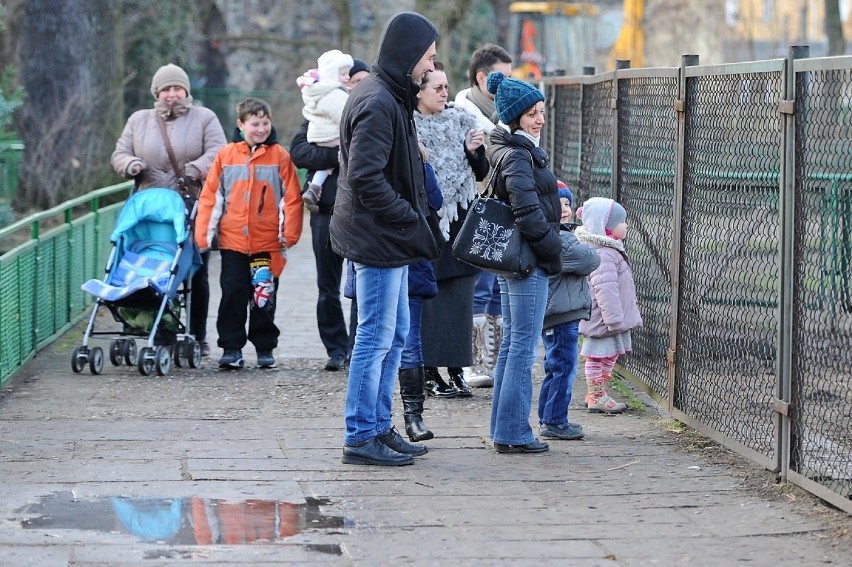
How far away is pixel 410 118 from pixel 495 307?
2.81 metres

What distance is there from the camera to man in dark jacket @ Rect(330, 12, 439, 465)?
21.1ft

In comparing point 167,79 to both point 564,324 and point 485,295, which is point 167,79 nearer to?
point 485,295

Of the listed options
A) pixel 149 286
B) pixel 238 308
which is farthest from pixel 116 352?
pixel 238 308

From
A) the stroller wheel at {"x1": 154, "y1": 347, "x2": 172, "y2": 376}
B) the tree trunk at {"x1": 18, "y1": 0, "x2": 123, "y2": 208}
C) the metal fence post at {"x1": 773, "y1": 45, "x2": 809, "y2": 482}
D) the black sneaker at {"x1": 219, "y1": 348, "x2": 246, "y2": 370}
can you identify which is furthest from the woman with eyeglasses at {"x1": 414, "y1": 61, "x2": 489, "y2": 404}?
the tree trunk at {"x1": 18, "y1": 0, "x2": 123, "y2": 208}

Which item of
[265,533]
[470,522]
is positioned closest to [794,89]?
[470,522]

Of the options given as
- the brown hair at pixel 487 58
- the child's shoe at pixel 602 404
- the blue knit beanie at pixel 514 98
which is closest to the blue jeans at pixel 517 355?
the blue knit beanie at pixel 514 98

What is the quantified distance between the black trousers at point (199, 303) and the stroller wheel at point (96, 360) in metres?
0.89

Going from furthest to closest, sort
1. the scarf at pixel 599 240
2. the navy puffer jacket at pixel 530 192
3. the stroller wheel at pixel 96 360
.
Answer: the stroller wheel at pixel 96 360
the scarf at pixel 599 240
the navy puffer jacket at pixel 530 192

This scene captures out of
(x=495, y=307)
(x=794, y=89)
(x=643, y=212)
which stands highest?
(x=794, y=89)

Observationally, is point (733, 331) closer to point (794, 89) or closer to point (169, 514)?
point (794, 89)

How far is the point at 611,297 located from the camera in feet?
26.1

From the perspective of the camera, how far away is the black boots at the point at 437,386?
28.6ft

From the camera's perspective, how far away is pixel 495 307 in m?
9.34

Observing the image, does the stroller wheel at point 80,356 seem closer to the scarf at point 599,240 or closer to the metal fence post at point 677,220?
the scarf at point 599,240
